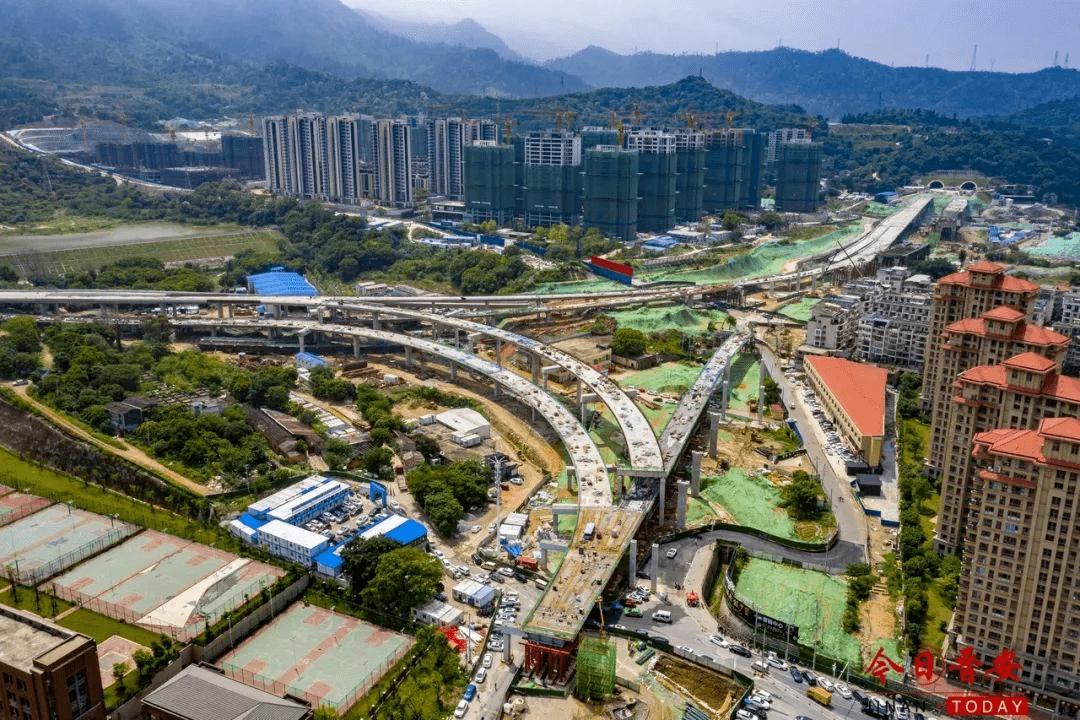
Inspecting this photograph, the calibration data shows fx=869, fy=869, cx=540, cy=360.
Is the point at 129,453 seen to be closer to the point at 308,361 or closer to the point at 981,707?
the point at 308,361

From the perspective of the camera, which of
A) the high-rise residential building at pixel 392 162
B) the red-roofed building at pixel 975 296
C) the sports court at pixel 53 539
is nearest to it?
the sports court at pixel 53 539

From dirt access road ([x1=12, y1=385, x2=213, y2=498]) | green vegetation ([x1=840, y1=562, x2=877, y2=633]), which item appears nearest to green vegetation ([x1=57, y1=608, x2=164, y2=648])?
dirt access road ([x1=12, y1=385, x2=213, y2=498])

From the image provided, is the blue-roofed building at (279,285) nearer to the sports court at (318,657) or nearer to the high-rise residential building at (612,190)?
the high-rise residential building at (612,190)

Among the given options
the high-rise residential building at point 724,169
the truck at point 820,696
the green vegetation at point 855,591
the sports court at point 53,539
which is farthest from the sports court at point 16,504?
the high-rise residential building at point 724,169

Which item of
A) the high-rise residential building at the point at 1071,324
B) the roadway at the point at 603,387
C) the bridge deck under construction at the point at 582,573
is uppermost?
the high-rise residential building at the point at 1071,324

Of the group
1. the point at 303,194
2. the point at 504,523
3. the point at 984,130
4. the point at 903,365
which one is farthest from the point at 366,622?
the point at 984,130

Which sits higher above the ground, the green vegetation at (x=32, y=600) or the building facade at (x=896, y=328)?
the building facade at (x=896, y=328)

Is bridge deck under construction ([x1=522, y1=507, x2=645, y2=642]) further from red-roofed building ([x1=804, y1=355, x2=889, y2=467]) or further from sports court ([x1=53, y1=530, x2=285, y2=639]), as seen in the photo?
red-roofed building ([x1=804, y1=355, x2=889, y2=467])
